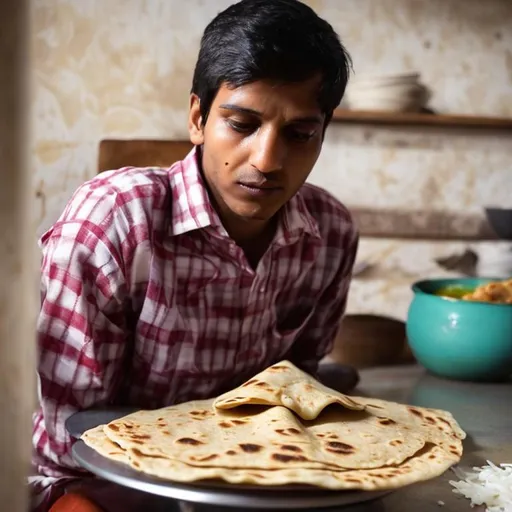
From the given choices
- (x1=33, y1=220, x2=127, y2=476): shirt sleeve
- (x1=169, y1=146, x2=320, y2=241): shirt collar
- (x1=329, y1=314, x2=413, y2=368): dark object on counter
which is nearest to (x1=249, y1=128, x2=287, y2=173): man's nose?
(x1=169, y1=146, x2=320, y2=241): shirt collar

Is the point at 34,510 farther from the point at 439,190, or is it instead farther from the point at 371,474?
the point at 439,190

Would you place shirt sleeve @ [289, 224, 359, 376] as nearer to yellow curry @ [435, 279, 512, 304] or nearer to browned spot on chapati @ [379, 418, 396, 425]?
yellow curry @ [435, 279, 512, 304]

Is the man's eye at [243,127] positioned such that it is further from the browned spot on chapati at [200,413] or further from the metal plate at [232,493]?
the metal plate at [232,493]

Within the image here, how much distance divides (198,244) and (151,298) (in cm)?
13

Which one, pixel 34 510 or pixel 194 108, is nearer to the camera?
pixel 34 510

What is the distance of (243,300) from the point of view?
1.32m

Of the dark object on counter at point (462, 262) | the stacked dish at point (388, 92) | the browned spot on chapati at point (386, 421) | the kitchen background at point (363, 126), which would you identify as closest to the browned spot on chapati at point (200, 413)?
the browned spot on chapati at point (386, 421)

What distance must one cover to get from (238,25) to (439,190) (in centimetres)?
159

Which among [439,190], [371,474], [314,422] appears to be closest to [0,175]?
[371,474]

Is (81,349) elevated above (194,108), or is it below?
below

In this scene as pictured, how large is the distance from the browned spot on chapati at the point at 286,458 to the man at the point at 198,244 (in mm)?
262

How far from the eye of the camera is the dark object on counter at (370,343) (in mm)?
1994

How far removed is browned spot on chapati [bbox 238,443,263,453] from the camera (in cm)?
91

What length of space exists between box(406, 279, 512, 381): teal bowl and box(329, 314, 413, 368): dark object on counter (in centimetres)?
21
